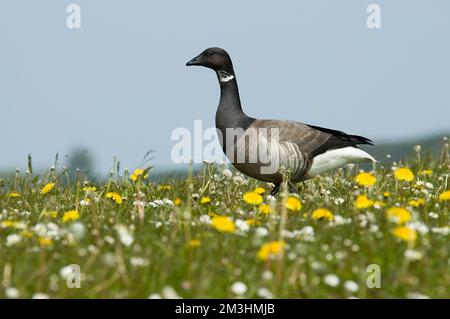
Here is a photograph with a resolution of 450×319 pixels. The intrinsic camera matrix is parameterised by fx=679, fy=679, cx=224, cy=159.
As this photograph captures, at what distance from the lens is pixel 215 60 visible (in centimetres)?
1148

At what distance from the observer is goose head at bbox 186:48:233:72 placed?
11492 mm

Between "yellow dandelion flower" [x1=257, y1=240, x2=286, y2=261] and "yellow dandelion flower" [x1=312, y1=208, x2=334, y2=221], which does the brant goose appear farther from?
"yellow dandelion flower" [x1=257, y1=240, x2=286, y2=261]

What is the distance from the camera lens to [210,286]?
4801 millimetres

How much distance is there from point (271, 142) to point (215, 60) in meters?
2.10

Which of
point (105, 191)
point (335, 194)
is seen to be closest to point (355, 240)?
point (335, 194)

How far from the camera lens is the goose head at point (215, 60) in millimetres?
11492

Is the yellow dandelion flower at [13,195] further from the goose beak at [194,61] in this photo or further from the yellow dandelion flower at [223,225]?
the yellow dandelion flower at [223,225]

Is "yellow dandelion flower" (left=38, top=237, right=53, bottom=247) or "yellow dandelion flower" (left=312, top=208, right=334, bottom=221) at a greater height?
"yellow dandelion flower" (left=312, top=208, right=334, bottom=221)

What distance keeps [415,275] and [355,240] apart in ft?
2.37

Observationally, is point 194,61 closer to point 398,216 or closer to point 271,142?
point 271,142

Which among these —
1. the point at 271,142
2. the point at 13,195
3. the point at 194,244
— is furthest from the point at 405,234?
the point at 13,195

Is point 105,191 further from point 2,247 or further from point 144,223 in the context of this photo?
point 2,247

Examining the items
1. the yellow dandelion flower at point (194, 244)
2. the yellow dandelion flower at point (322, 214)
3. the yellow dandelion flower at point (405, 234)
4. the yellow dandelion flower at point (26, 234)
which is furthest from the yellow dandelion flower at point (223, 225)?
the yellow dandelion flower at point (26, 234)

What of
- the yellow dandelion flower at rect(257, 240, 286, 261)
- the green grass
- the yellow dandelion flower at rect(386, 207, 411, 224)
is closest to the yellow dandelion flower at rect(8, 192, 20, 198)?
the green grass
